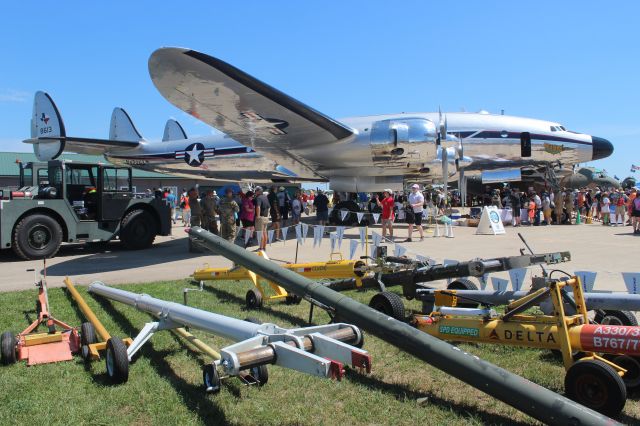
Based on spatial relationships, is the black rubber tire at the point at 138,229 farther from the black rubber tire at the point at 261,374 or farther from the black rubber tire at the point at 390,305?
the black rubber tire at the point at 261,374

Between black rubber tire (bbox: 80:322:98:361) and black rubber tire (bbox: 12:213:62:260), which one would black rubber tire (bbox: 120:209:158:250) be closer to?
black rubber tire (bbox: 12:213:62:260)

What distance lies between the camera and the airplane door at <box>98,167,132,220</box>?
13.4m

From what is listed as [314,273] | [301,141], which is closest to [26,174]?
[301,141]

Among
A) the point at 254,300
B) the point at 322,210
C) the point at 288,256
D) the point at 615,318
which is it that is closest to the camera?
the point at 615,318

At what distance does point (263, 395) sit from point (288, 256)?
8687 millimetres

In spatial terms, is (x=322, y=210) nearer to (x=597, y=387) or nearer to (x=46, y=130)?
(x=46, y=130)

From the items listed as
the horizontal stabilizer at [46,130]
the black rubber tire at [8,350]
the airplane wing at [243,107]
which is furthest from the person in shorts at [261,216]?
the black rubber tire at [8,350]

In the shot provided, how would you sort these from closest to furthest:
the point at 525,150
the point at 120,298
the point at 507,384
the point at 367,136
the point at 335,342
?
the point at 507,384 → the point at 335,342 → the point at 120,298 → the point at 367,136 → the point at 525,150

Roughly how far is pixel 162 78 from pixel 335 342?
442 inches

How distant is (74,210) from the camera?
13.0 m

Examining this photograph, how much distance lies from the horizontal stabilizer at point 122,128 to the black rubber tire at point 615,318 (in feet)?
81.5

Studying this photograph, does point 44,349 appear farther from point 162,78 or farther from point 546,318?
point 162,78

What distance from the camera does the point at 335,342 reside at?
299 cm

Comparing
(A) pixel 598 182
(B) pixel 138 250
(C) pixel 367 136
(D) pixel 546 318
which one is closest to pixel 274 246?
(B) pixel 138 250
